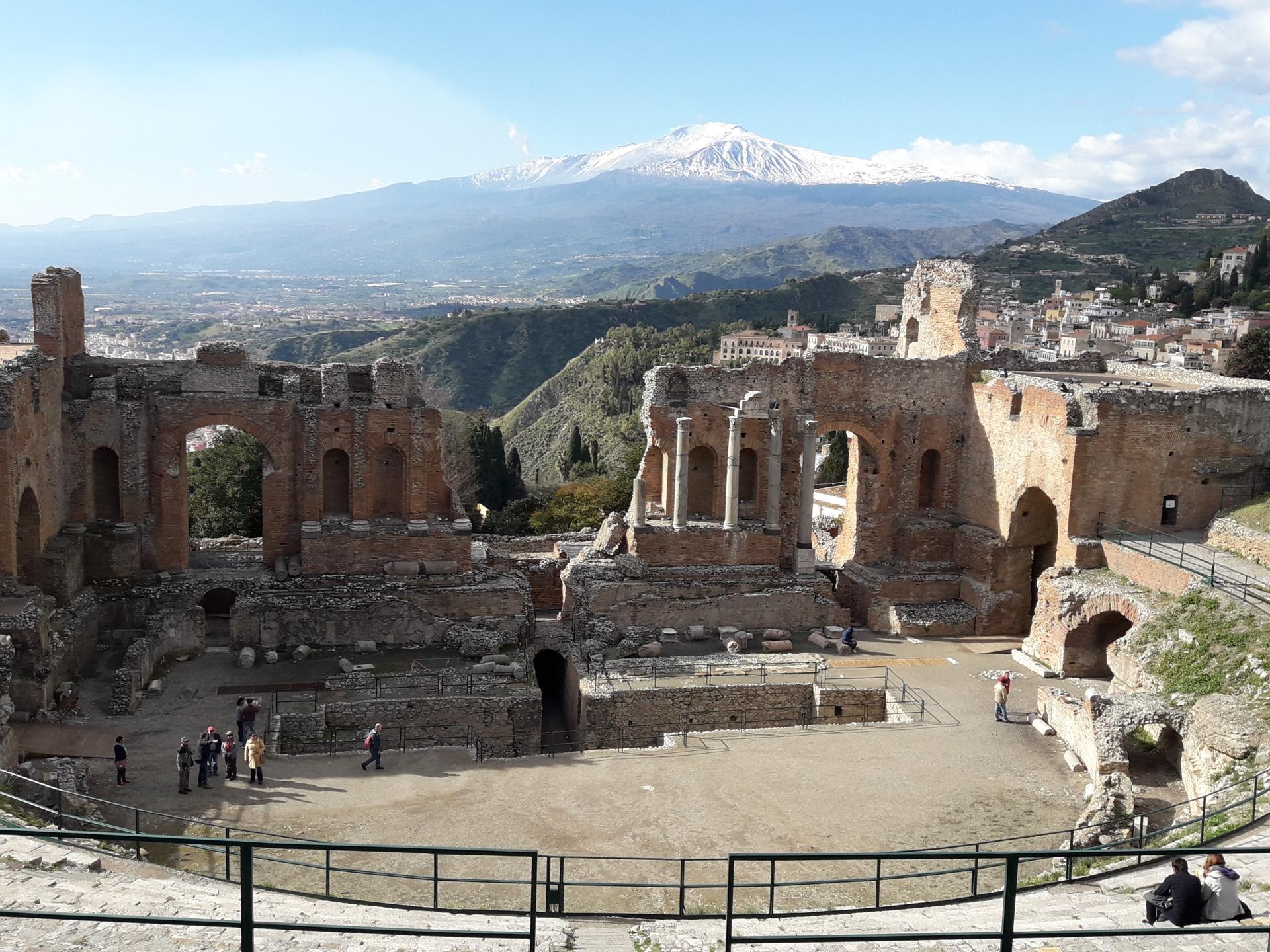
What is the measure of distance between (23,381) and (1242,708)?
24.7 m

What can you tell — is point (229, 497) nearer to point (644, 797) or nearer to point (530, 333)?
point (644, 797)

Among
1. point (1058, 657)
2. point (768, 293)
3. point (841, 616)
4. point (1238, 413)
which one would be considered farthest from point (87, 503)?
point (768, 293)

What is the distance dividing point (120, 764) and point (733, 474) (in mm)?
16493

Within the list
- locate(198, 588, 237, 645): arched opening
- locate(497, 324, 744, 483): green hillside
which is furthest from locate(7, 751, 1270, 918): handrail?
locate(497, 324, 744, 483): green hillside

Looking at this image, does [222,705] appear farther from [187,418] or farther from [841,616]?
[841,616]

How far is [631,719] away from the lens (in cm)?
2389

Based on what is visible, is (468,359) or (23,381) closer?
(23,381)

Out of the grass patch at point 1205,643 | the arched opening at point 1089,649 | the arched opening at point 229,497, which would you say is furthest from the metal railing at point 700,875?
the arched opening at point 229,497

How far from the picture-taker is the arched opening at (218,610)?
26.9 metres

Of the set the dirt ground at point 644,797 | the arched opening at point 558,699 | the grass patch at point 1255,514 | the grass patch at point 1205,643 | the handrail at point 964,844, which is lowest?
the arched opening at point 558,699

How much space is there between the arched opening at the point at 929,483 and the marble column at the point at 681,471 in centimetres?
738

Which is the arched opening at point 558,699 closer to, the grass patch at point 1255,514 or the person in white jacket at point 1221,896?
the person in white jacket at point 1221,896

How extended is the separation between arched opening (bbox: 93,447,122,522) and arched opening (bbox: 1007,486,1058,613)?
23.1 meters

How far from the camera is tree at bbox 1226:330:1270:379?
48.1 meters
